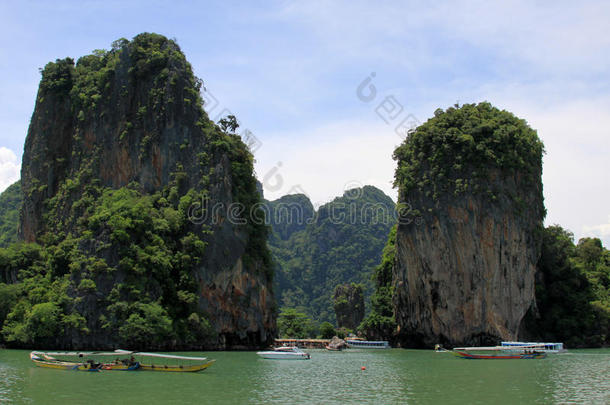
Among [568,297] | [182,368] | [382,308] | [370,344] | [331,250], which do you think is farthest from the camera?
[331,250]

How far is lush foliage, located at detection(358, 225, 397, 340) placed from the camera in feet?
202

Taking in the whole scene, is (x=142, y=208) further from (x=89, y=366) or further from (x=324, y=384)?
(x=324, y=384)

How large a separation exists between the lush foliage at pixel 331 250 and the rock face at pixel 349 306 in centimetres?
2923

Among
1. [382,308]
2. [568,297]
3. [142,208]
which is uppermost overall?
[142,208]

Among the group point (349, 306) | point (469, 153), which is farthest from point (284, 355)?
point (349, 306)

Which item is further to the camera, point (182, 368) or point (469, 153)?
point (469, 153)

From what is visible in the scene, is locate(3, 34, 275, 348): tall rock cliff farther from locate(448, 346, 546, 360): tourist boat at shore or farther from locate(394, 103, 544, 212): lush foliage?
locate(448, 346, 546, 360): tourist boat at shore

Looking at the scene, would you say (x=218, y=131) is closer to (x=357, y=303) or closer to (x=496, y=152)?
(x=496, y=152)

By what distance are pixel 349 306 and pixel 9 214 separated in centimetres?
4857

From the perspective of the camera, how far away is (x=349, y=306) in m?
82.4

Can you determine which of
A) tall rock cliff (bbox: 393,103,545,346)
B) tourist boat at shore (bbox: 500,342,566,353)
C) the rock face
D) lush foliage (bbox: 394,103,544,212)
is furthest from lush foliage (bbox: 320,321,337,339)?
tourist boat at shore (bbox: 500,342,566,353)

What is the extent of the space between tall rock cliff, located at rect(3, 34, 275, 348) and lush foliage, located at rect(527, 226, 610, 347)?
26156 millimetres

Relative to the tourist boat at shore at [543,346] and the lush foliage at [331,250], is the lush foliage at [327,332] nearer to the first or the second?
the tourist boat at shore at [543,346]

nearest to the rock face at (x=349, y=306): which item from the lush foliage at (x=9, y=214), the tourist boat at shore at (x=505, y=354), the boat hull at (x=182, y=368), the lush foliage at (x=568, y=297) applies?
the lush foliage at (x=568, y=297)
